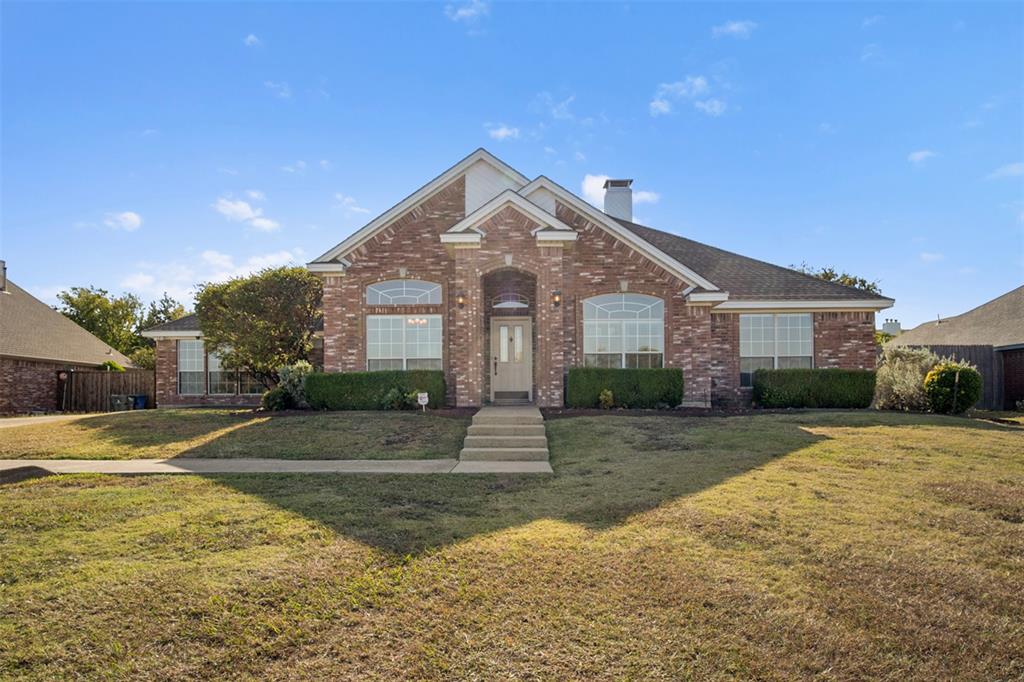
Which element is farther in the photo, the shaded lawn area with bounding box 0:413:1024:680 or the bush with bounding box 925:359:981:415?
the bush with bounding box 925:359:981:415

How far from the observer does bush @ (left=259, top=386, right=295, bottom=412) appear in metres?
15.2

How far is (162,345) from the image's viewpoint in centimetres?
2148

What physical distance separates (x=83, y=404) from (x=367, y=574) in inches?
986

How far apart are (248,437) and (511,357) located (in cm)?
742

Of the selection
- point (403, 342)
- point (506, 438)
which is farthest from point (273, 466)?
point (403, 342)

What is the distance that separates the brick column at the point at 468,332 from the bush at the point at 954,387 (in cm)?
1235

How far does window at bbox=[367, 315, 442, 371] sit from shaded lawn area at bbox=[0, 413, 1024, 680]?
8.48 m

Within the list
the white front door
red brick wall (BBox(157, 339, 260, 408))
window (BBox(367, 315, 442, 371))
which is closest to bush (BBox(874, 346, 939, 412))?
the white front door

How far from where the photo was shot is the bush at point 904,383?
15727 millimetres

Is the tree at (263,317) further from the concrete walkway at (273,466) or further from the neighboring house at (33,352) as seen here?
the concrete walkway at (273,466)

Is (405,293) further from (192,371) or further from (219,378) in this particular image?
(192,371)

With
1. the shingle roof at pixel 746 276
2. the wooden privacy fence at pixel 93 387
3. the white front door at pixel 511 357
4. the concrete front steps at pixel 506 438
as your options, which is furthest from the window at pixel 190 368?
the shingle roof at pixel 746 276

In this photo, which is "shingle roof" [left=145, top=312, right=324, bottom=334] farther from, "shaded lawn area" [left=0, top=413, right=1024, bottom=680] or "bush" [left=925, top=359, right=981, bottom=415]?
"bush" [left=925, top=359, right=981, bottom=415]

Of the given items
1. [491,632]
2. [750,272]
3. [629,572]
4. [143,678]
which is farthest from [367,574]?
[750,272]
